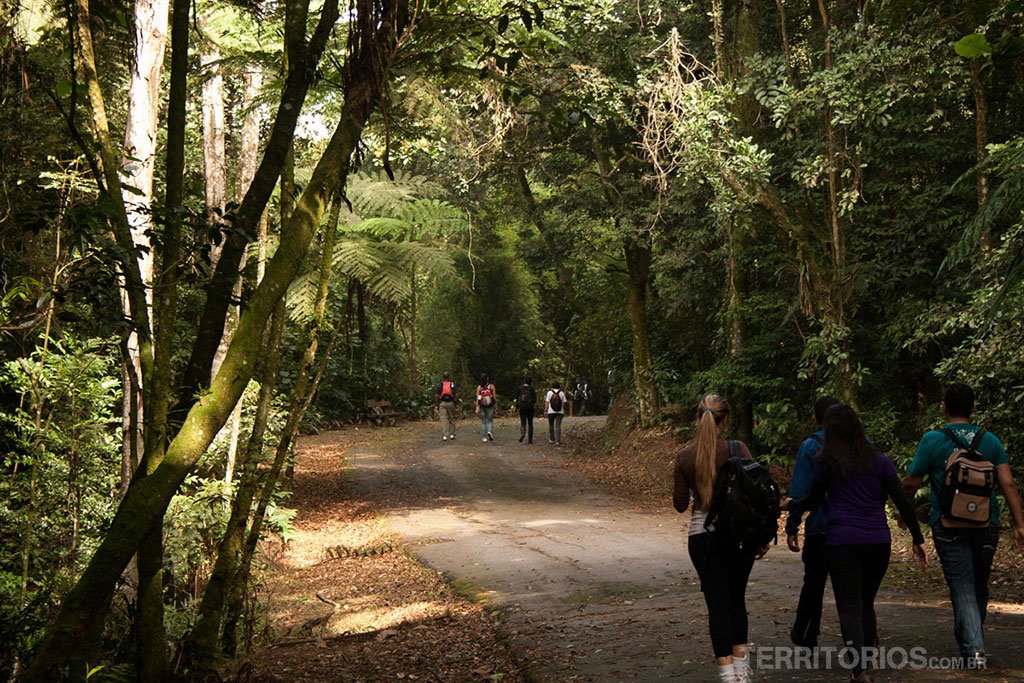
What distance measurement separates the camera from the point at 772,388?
1870cm

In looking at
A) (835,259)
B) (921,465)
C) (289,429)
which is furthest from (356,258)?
(921,465)

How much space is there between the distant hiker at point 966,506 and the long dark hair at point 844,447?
494 mm

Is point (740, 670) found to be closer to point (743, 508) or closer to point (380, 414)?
point (743, 508)

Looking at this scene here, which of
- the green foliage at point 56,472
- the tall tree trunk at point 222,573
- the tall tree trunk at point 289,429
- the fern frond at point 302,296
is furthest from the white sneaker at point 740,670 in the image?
the fern frond at point 302,296

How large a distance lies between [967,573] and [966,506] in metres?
0.40

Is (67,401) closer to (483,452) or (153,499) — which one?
(153,499)

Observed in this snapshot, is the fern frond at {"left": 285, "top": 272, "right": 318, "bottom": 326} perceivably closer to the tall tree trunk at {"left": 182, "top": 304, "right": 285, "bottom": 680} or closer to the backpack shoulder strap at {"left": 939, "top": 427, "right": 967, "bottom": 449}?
the tall tree trunk at {"left": 182, "top": 304, "right": 285, "bottom": 680}

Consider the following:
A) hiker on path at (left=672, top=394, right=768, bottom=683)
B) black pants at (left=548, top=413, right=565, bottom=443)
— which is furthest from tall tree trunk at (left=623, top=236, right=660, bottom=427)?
hiker on path at (left=672, top=394, right=768, bottom=683)

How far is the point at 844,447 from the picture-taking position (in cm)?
562

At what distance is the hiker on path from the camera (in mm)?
5465

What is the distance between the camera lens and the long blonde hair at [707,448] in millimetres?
5543

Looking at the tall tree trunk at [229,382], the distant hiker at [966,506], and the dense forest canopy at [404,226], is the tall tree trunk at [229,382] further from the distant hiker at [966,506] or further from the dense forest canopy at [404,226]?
the distant hiker at [966,506]

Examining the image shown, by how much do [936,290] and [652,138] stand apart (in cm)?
629

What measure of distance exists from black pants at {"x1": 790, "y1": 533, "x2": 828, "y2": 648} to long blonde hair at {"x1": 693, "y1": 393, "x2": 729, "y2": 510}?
839 millimetres
